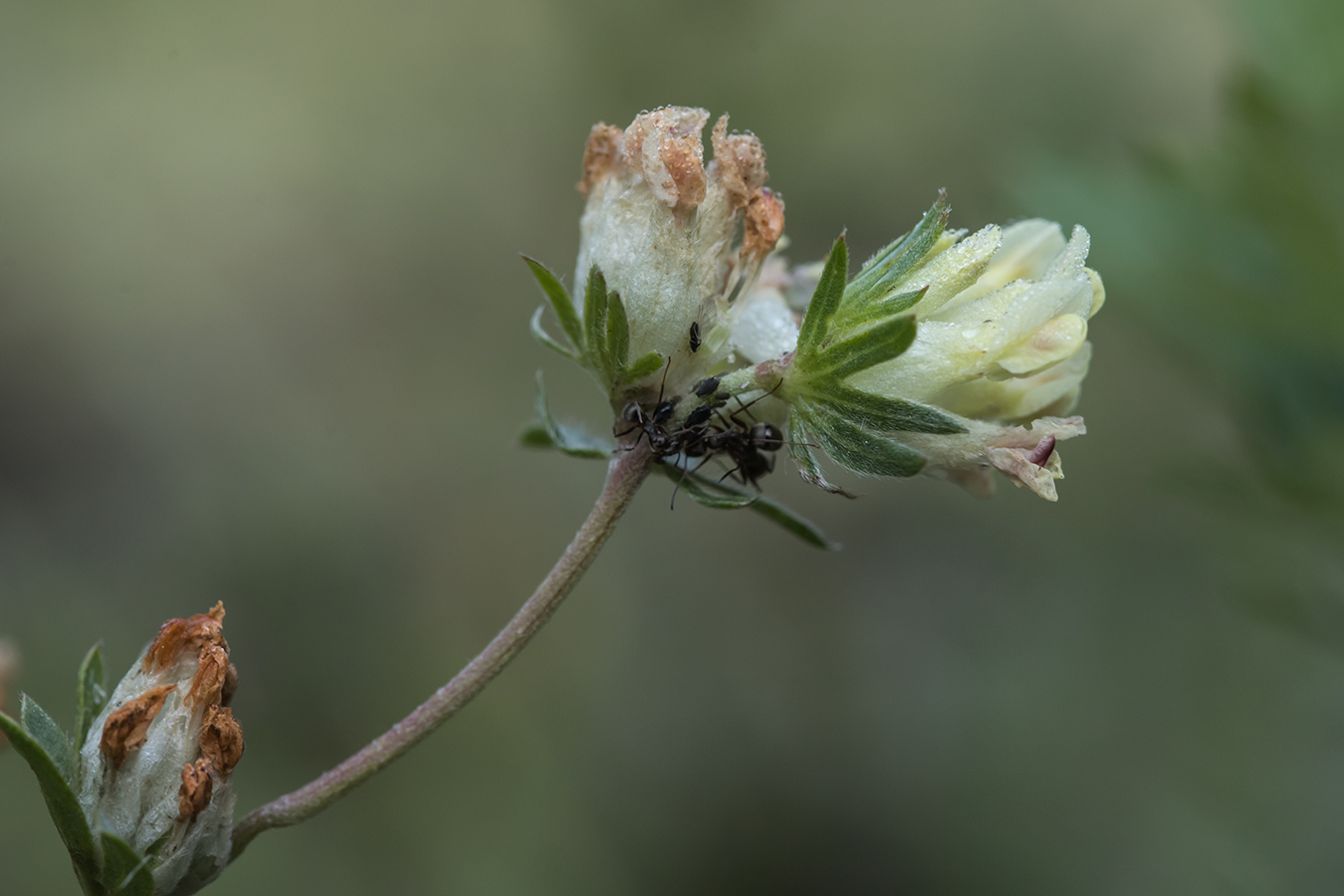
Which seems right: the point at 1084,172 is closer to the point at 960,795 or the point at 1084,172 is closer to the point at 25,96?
the point at 960,795

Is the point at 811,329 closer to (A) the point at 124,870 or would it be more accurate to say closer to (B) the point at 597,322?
(B) the point at 597,322

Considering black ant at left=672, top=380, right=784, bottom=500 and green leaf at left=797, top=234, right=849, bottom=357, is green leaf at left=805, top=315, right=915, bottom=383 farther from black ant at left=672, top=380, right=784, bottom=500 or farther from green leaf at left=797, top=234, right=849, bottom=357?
black ant at left=672, top=380, right=784, bottom=500

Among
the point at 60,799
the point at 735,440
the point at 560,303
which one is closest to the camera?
the point at 60,799

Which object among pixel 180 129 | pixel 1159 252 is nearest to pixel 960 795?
pixel 1159 252

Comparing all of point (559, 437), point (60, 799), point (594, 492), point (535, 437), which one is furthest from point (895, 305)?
point (594, 492)

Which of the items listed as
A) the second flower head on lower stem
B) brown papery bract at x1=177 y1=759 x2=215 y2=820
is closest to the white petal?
the second flower head on lower stem

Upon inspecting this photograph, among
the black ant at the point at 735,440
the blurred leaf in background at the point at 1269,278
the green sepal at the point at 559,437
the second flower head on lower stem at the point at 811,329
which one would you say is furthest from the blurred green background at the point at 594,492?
the green sepal at the point at 559,437

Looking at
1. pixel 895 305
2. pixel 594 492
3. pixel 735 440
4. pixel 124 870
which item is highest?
pixel 895 305
